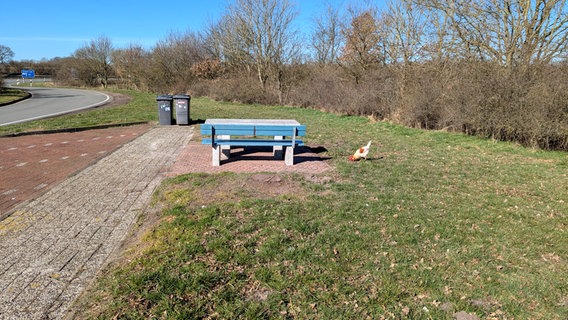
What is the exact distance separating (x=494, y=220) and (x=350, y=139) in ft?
22.0

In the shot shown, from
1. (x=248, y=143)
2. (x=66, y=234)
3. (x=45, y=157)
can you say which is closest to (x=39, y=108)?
(x=45, y=157)

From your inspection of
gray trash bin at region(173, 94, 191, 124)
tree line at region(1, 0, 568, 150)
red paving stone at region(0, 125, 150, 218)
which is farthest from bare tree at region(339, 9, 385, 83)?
red paving stone at region(0, 125, 150, 218)

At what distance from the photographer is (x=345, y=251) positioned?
12.6ft

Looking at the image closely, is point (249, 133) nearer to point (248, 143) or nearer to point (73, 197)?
point (248, 143)

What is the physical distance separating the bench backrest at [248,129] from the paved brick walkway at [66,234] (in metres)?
1.34

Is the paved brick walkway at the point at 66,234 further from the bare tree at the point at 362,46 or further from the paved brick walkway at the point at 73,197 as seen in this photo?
the bare tree at the point at 362,46

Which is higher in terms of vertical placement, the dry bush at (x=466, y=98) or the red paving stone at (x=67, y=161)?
the dry bush at (x=466, y=98)

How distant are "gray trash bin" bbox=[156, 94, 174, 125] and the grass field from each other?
26.2ft

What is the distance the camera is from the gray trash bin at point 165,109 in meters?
13.6

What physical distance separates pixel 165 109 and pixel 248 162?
745cm

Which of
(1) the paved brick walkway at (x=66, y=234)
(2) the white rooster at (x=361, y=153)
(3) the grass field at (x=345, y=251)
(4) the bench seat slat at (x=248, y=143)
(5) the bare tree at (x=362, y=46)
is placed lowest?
(1) the paved brick walkway at (x=66, y=234)

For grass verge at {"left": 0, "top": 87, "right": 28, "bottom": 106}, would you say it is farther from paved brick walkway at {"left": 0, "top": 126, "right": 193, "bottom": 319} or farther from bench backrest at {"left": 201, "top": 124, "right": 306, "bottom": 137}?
bench backrest at {"left": 201, "top": 124, "right": 306, "bottom": 137}

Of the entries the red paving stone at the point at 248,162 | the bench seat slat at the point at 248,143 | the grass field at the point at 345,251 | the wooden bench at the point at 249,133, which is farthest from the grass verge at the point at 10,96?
the grass field at the point at 345,251

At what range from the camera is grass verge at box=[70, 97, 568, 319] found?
2.96 m
